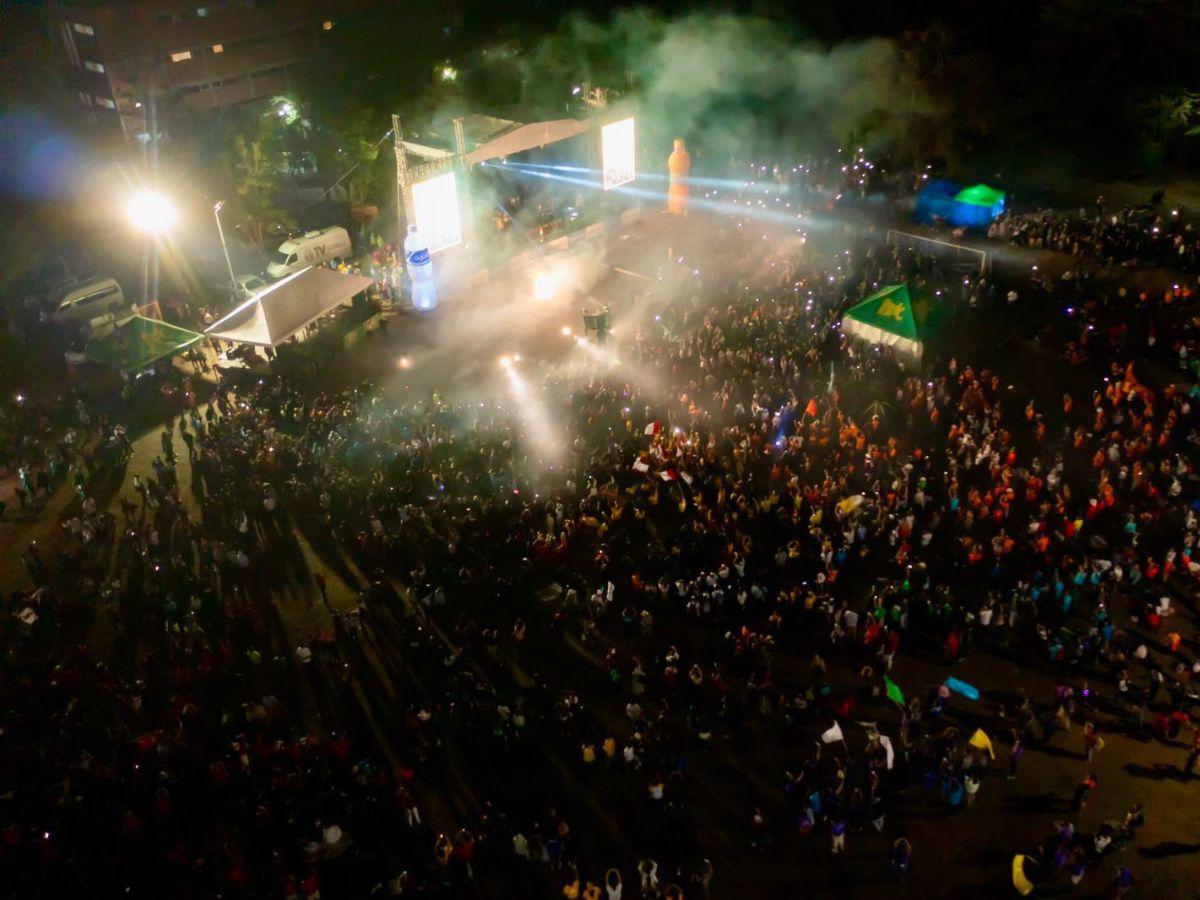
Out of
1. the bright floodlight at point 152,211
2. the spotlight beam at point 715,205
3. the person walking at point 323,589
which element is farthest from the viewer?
the spotlight beam at point 715,205

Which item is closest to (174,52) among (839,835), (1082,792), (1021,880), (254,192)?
(254,192)

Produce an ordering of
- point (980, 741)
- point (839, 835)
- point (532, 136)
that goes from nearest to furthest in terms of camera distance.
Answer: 1. point (839, 835)
2. point (980, 741)
3. point (532, 136)

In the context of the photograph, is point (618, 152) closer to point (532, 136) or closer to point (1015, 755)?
point (532, 136)

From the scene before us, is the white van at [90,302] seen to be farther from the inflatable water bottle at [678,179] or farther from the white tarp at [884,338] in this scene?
the white tarp at [884,338]

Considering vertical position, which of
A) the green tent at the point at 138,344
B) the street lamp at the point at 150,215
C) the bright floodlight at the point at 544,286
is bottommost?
the bright floodlight at the point at 544,286

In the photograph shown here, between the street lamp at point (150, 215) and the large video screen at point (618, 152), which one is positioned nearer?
the street lamp at point (150, 215)

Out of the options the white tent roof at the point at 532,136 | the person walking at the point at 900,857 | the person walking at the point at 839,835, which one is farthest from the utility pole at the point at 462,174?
the person walking at the point at 900,857

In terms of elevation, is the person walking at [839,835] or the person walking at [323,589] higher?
the person walking at [323,589]

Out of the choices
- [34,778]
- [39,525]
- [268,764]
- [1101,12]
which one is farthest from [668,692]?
[1101,12]
